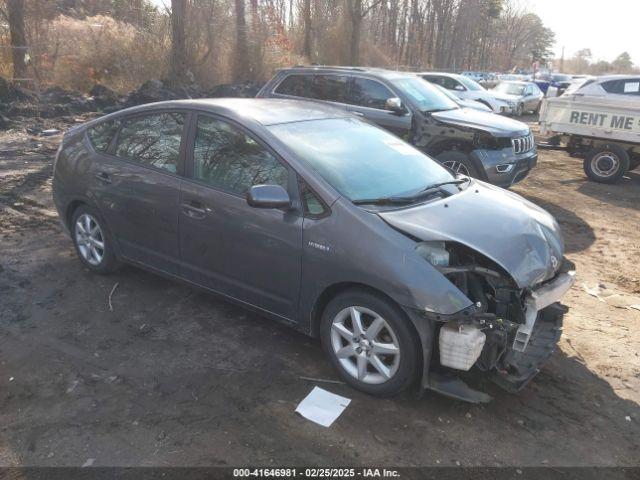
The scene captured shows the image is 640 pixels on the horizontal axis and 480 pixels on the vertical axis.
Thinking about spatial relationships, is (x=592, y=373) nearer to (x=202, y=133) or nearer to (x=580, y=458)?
(x=580, y=458)

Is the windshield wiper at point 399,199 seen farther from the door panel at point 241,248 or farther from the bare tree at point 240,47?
the bare tree at point 240,47

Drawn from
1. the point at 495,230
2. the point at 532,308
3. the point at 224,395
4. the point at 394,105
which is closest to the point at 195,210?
the point at 224,395

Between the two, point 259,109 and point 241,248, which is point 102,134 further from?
point 241,248

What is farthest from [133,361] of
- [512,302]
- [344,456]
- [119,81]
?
[119,81]

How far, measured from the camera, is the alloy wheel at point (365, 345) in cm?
327

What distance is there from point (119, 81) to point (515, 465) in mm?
20297

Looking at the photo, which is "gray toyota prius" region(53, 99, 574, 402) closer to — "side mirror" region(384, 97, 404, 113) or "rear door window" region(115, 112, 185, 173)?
"rear door window" region(115, 112, 185, 173)

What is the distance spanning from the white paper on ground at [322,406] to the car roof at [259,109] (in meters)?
1.95

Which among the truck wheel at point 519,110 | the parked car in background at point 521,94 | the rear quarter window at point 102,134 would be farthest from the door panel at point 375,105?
the truck wheel at point 519,110

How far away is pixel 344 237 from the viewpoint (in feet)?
11.0

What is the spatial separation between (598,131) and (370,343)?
8444 mm

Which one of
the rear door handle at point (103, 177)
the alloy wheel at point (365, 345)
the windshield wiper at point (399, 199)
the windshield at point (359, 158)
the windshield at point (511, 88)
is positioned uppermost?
the windshield at point (511, 88)

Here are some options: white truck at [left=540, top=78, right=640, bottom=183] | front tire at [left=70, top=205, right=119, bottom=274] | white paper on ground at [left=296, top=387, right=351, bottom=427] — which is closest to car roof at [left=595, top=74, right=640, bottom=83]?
white truck at [left=540, top=78, right=640, bottom=183]

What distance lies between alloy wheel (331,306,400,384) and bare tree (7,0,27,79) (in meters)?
17.9
